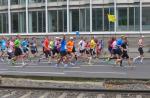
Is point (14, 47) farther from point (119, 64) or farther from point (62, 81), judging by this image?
point (62, 81)

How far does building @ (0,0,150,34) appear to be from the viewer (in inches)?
2050

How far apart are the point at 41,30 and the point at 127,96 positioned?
42.6 m

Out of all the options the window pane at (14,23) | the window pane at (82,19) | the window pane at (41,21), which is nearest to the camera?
the window pane at (82,19)

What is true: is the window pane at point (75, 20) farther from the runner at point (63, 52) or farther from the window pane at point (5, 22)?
the runner at point (63, 52)

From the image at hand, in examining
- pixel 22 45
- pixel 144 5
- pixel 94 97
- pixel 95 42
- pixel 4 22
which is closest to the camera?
pixel 94 97

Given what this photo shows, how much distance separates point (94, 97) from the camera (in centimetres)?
1421

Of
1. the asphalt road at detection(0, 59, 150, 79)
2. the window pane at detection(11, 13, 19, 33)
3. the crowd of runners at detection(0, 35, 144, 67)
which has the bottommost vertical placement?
the asphalt road at detection(0, 59, 150, 79)

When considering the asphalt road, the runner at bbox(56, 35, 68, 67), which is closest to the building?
the asphalt road

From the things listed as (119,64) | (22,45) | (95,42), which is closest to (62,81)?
(119,64)

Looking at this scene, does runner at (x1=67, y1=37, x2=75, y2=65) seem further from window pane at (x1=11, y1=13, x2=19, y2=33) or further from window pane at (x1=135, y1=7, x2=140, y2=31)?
window pane at (x1=11, y1=13, x2=19, y2=33)

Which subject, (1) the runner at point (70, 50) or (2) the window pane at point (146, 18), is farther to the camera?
(2) the window pane at point (146, 18)

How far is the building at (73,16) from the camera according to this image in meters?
52.1

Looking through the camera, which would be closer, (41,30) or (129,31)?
(129,31)

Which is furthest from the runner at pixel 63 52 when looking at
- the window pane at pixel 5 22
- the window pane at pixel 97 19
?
the window pane at pixel 5 22
